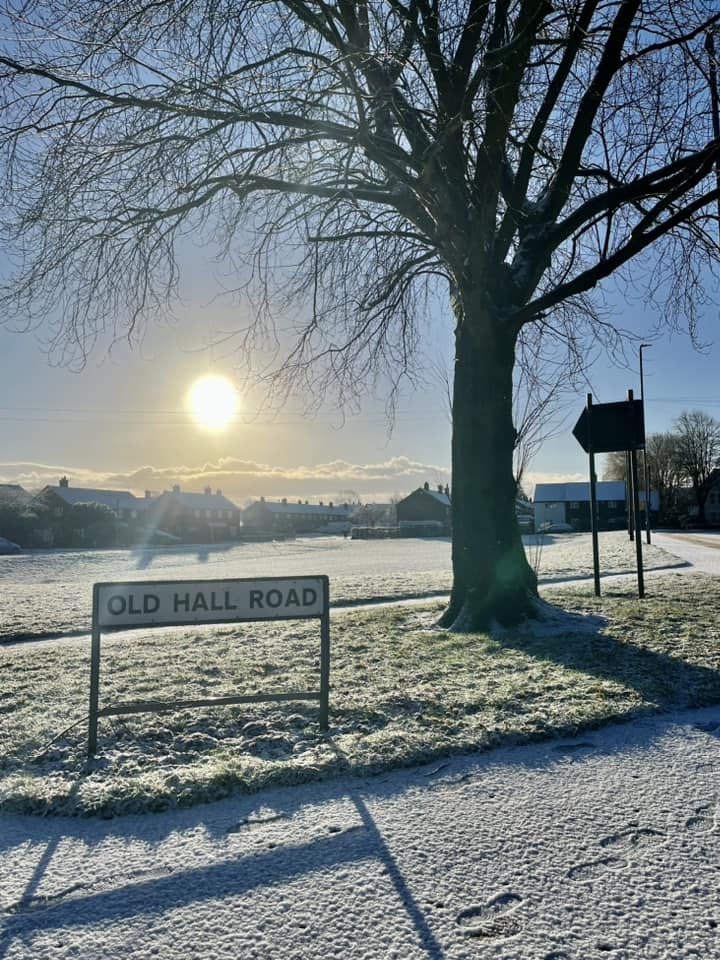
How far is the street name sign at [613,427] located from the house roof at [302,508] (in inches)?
3779

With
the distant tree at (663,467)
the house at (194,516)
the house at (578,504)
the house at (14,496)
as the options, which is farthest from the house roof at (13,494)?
the distant tree at (663,467)

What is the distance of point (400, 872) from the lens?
2529mm

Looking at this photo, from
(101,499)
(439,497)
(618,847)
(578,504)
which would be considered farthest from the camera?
(578,504)

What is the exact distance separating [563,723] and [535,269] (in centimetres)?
582

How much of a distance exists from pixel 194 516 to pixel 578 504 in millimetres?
46572

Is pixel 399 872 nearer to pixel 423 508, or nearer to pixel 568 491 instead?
pixel 423 508

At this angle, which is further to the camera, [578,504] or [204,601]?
[578,504]

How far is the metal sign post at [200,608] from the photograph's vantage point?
4.04 meters

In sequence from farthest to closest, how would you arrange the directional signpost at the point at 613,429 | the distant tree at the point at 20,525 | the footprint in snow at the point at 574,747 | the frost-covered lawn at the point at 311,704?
the distant tree at the point at 20,525
the directional signpost at the point at 613,429
the footprint in snow at the point at 574,747
the frost-covered lawn at the point at 311,704

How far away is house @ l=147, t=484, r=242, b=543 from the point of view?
2304 inches

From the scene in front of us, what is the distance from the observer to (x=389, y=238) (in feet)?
34.4

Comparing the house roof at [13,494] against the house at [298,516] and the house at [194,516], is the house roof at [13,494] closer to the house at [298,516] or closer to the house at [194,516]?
the house at [194,516]

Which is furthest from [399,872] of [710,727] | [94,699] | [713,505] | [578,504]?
[713,505]

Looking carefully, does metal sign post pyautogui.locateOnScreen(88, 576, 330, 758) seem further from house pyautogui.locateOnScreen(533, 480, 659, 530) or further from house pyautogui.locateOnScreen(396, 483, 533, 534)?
house pyautogui.locateOnScreen(533, 480, 659, 530)
